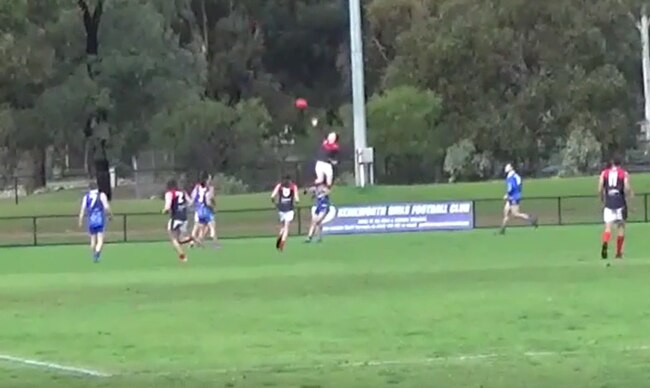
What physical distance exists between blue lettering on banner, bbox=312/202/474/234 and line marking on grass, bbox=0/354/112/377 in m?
31.8

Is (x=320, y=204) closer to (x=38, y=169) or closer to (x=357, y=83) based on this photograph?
(x=357, y=83)

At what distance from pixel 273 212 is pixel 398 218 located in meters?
7.70

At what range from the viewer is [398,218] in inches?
1951

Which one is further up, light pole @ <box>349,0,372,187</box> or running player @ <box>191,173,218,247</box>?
light pole @ <box>349,0,372,187</box>

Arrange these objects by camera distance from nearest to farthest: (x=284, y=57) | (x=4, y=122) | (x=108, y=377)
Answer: (x=108, y=377)
(x=4, y=122)
(x=284, y=57)

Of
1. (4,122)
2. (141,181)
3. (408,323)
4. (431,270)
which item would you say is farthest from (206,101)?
(408,323)

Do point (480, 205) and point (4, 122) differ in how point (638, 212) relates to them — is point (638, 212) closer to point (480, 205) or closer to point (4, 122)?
point (480, 205)

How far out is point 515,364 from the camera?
1538cm

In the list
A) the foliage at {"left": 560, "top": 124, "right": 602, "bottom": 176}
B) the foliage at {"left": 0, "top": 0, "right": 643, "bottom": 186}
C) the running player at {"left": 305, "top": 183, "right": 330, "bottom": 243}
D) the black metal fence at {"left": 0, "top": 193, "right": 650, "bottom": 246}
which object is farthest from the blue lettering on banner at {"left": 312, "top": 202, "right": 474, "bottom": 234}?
the foliage at {"left": 560, "top": 124, "right": 602, "bottom": 176}

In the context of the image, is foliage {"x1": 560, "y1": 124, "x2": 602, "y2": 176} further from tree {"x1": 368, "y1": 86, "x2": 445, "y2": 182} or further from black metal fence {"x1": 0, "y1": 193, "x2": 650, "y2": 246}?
black metal fence {"x1": 0, "y1": 193, "x2": 650, "y2": 246}

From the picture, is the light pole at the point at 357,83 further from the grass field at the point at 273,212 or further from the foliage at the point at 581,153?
the foliage at the point at 581,153

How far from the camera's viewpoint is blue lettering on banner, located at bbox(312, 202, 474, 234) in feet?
162

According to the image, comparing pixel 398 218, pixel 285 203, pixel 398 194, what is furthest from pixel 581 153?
pixel 285 203

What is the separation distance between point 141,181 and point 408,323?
56.8 meters
